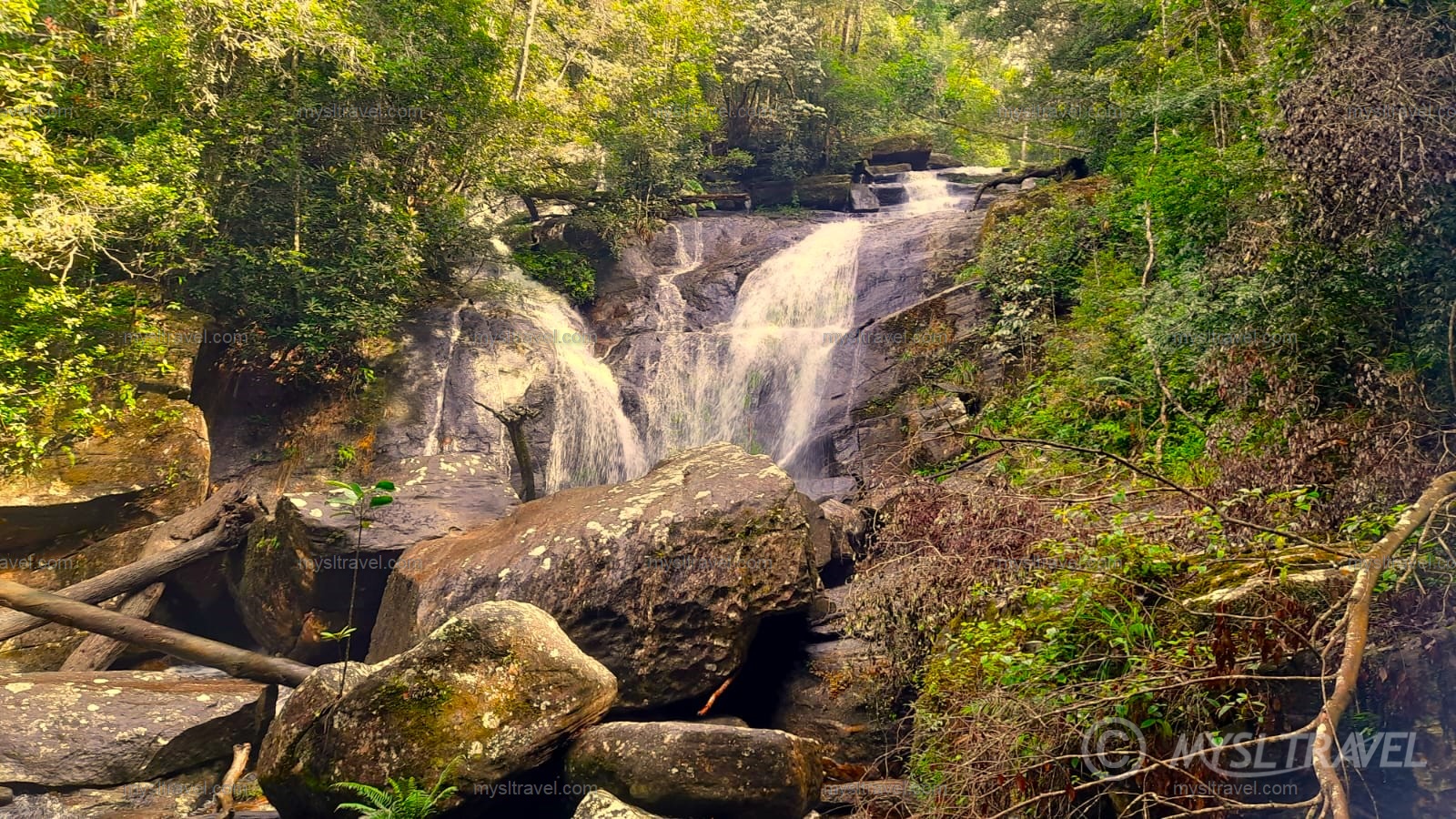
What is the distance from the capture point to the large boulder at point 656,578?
6.60 metres

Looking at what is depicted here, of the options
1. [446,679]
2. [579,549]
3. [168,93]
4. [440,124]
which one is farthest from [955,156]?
[446,679]

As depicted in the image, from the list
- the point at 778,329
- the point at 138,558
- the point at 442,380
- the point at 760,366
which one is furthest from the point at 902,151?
the point at 138,558

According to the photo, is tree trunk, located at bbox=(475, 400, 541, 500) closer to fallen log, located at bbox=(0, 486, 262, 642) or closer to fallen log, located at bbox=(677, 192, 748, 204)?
fallen log, located at bbox=(0, 486, 262, 642)

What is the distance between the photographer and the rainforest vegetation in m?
3.87

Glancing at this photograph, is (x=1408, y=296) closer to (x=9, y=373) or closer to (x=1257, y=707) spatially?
(x=1257, y=707)

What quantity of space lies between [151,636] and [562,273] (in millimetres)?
11718

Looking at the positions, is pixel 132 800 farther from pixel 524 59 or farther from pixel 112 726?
pixel 524 59

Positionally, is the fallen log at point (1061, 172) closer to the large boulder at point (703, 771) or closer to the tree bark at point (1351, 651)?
the tree bark at point (1351, 651)

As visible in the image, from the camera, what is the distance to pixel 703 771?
189 inches

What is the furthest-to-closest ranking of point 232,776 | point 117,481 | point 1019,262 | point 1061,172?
point 1061,172 < point 1019,262 < point 117,481 < point 232,776

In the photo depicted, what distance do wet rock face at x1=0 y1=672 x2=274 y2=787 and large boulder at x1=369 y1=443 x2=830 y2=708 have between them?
5.47 ft

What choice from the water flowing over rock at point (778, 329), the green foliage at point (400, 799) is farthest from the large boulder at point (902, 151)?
the green foliage at point (400, 799)

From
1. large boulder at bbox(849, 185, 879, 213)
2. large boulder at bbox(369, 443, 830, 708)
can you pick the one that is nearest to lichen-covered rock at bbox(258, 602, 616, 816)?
large boulder at bbox(369, 443, 830, 708)

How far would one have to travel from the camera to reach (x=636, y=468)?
1388cm
